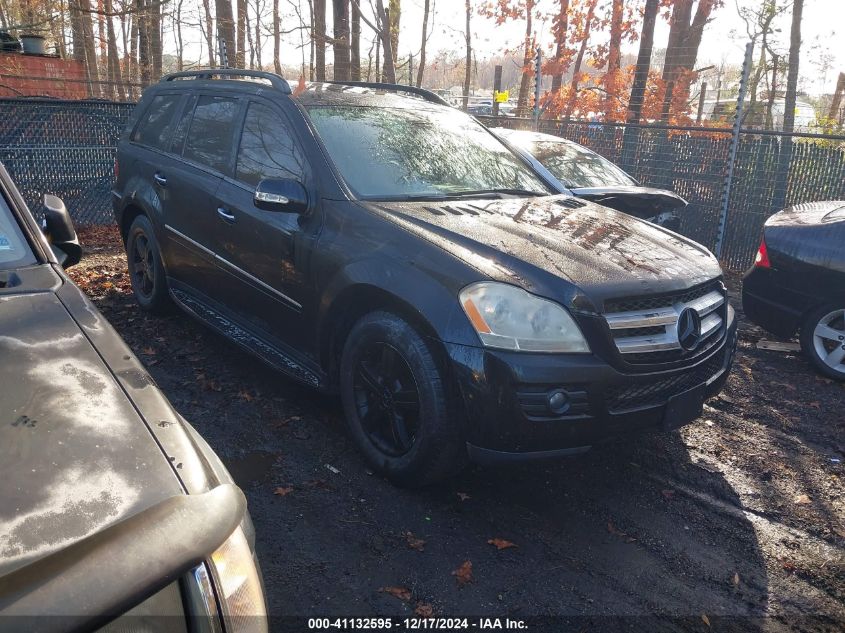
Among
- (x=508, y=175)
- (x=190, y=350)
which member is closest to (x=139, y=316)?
(x=190, y=350)

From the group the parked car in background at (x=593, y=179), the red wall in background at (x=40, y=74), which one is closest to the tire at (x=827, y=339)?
the parked car in background at (x=593, y=179)

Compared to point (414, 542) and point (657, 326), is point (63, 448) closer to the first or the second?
point (414, 542)

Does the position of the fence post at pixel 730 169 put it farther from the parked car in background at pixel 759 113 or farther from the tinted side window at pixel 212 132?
the tinted side window at pixel 212 132

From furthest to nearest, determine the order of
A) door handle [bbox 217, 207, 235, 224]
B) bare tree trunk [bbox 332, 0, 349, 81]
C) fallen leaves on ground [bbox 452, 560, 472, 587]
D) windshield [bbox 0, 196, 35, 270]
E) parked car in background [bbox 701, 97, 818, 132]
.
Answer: bare tree trunk [bbox 332, 0, 349, 81], parked car in background [bbox 701, 97, 818, 132], door handle [bbox 217, 207, 235, 224], fallen leaves on ground [bbox 452, 560, 472, 587], windshield [bbox 0, 196, 35, 270]

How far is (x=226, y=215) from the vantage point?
4543 mm

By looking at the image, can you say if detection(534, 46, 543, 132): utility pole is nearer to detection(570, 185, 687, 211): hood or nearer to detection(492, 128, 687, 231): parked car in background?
detection(492, 128, 687, 231): parked car in background

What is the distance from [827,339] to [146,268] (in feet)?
17.9

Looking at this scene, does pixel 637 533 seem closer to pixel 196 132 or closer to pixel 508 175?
pixel 508 175

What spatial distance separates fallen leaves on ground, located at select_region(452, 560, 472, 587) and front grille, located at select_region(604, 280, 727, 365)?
1129mm

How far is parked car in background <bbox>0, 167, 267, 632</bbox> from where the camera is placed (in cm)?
131

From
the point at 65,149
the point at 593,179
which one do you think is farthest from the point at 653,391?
the point at 65,149

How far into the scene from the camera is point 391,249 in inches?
139

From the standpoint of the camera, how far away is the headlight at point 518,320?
3.10 metres

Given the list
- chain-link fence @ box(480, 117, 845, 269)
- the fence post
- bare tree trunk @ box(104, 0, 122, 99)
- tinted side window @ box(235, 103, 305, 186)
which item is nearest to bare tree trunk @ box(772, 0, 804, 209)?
chain-link fence @ box(480, 117, 845, 269)
